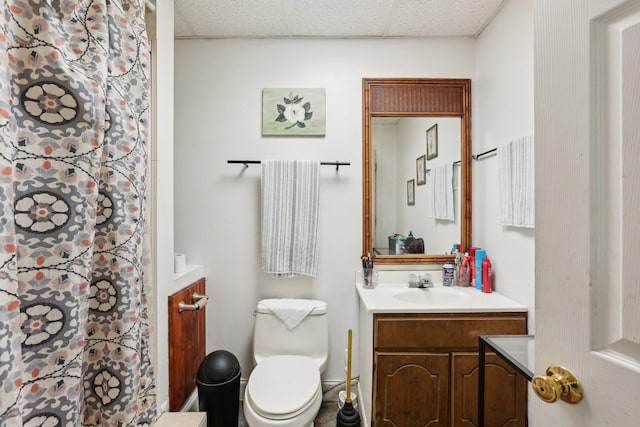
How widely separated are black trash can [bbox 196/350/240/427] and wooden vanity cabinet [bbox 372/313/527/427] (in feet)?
2.40

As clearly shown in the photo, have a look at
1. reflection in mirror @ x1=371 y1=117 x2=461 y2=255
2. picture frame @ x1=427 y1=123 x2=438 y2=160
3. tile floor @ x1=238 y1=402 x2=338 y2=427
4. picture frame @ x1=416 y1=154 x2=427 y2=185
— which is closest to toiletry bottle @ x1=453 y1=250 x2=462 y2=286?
reflection in mirror @ x1=371 y1=117 x2=461 y2=255

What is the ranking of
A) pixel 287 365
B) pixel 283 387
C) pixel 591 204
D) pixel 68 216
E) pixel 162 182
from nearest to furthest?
pixel 591 204 < pixel 68 216 < pixel 162 182 < pixel 283 387 < pixel 287 365

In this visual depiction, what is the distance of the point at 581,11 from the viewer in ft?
1.60

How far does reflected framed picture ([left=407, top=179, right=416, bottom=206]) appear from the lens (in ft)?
6.62

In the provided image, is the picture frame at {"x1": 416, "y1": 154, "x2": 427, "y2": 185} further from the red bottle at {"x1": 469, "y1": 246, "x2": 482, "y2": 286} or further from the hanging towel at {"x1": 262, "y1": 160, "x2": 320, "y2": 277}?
the hanging towel at {"x1": 262, "y1": 160, "x2": 320, "y2": 277}

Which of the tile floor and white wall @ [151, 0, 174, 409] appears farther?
the tile floor

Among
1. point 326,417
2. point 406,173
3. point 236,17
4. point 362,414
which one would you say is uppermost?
point 236,17

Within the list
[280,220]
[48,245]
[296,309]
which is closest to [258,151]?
[280,220]

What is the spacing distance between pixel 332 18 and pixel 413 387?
2.09 m

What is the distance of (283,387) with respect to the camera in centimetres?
149

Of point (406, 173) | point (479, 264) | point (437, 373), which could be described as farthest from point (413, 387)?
point (406, 173)

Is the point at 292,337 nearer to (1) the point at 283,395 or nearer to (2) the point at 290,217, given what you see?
(1) the point at 283,395

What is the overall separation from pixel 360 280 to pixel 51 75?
1750mm

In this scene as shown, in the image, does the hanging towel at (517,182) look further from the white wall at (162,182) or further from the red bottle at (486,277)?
the white wall at (162,182)
